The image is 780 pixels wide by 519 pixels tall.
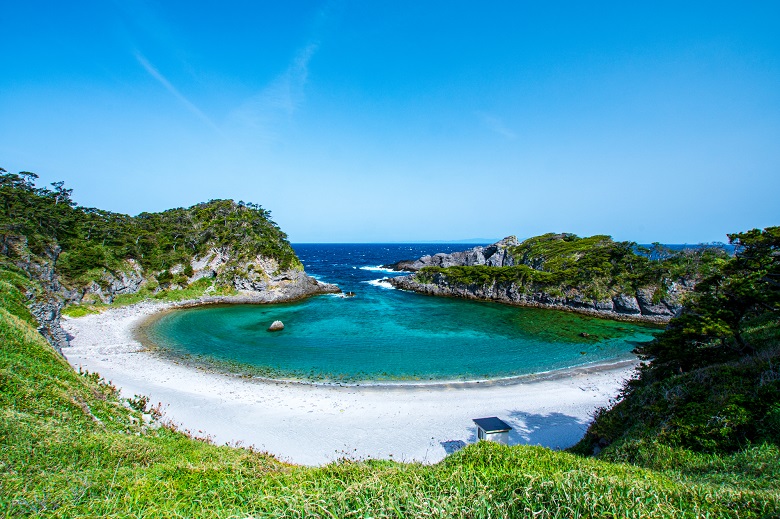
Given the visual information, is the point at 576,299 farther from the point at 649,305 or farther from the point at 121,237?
the point at 121,237

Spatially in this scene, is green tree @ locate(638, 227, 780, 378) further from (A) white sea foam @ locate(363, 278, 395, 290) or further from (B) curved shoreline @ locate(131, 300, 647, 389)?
(A) white sea foam @ locate(363, 278, 395, 290)

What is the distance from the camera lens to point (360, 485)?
416 cm

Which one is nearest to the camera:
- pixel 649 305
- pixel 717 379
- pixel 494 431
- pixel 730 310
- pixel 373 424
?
pixel 717 379

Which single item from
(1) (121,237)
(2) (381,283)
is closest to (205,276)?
(1) (121,237)

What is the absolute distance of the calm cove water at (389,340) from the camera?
78.5 feet

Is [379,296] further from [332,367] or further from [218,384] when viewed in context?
[218,384]

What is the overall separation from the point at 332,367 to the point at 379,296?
3096 centimetres

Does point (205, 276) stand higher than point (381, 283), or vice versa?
point (205, 276)

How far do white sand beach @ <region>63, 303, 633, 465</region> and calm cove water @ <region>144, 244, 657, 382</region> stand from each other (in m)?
2.33

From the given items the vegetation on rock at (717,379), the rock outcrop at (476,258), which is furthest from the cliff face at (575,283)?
the vegetation on rock at (717,379)

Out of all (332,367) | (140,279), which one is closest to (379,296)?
(332,367)

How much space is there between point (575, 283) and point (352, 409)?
139 feet

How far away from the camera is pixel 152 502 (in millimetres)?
4066

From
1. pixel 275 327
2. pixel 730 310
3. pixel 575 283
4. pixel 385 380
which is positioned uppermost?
pixel 730 310
